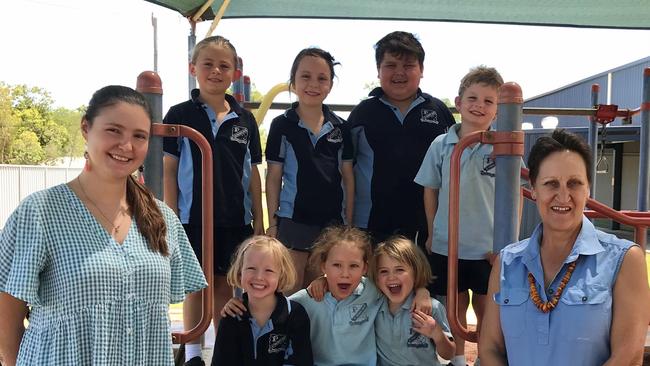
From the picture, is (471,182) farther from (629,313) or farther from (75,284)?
(75,284)

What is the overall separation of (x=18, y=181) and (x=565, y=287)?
1788cm

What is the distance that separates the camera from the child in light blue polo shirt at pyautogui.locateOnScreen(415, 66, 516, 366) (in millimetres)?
2549

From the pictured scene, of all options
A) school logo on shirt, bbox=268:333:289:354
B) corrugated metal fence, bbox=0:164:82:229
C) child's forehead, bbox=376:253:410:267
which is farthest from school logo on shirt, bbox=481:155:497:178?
corrugated metal fence, bbox=0:164:82:229

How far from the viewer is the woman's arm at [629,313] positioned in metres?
1.63

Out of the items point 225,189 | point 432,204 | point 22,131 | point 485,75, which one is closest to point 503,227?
point 432,204

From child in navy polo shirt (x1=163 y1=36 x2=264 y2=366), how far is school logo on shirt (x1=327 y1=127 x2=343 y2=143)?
0.39m

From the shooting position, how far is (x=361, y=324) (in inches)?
90.5

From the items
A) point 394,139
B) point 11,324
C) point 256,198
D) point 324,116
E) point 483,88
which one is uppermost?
point 483,88

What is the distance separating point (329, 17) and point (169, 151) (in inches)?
112

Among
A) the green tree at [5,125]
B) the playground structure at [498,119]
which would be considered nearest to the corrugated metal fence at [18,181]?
the green tree at [5,125]

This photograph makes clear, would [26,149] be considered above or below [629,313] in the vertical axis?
above

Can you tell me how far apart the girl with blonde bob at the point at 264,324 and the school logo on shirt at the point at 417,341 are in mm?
399

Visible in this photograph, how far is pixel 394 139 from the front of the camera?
283 cm

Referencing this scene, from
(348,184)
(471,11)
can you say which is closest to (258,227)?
(348,184)
